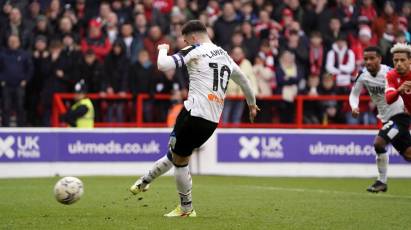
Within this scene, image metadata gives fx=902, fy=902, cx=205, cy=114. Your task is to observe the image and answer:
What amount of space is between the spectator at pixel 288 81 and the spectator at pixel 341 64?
2.69 feet

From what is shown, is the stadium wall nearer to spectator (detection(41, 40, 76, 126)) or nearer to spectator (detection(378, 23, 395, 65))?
→ spectator (detection(41, 40, 76, 126))

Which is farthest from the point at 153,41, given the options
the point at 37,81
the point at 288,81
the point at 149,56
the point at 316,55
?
the point at 316,55

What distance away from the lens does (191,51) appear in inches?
435

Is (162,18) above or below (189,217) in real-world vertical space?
above

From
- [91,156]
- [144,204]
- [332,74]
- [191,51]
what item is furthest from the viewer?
[332,74]

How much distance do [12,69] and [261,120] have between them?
19.9 ft

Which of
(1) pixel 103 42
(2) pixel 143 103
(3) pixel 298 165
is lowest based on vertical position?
(3) pixel 298 165

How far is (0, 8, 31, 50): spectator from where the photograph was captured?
21625 millimetres

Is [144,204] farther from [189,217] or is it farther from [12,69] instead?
[12,69]

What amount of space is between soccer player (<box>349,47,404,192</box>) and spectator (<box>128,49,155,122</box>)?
7294mm

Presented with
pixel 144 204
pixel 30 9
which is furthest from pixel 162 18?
pixel 144 204

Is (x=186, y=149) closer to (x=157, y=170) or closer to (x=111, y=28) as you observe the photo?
(x=157, y=170)

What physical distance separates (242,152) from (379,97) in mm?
6104

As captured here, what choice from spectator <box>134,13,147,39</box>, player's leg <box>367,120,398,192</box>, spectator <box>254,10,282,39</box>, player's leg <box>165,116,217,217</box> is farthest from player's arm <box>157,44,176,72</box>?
spectator <box>254,10,282,39</box>
